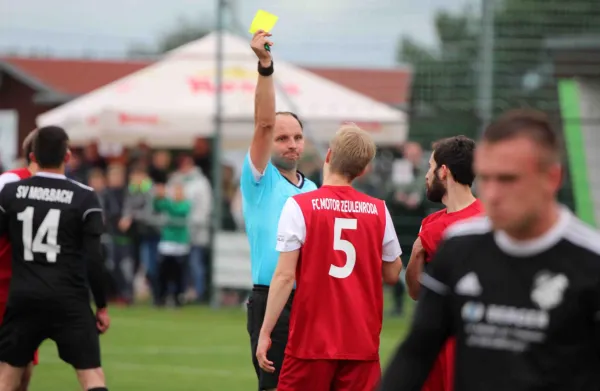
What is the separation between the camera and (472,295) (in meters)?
3.43

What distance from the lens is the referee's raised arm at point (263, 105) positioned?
249 inches

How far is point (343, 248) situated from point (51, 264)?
212 centimetres

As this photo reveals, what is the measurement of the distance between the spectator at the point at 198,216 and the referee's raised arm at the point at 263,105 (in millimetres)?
11395

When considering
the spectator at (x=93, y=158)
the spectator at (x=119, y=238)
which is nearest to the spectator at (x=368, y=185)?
the spectator at (x=119, y=238)

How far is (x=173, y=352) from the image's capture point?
13.1 m

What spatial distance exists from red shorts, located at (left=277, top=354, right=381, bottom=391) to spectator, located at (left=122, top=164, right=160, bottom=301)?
39.9 feet

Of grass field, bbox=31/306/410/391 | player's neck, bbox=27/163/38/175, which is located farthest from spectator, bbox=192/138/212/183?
player's neck, bbox=27/163/38/175

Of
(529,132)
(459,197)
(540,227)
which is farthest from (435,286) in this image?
(459,197)

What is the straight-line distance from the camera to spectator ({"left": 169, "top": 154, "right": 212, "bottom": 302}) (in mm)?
17828

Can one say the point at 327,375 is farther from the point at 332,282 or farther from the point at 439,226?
the point at 439,226

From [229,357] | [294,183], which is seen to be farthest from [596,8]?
[294,183]

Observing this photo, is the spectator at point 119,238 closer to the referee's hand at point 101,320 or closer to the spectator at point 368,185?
the spectator at point 368,185

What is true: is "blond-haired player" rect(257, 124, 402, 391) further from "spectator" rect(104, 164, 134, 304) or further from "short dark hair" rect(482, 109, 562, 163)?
"spectator" rect(104, 164, 134, 304)

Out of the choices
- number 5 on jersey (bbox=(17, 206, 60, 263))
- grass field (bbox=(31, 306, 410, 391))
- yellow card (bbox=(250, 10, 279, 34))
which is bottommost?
grass field (bbox=(31, 306, 410, 391))
